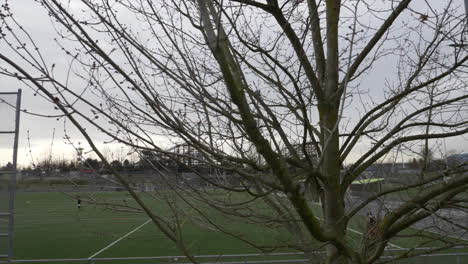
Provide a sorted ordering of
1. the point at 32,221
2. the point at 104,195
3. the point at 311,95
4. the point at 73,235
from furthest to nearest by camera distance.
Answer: the point at 32,221 → the point at 73,235 → the point at 311,95 → the point at 104,195

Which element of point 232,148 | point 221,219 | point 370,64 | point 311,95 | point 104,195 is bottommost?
point 221,219

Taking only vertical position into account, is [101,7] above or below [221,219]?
above

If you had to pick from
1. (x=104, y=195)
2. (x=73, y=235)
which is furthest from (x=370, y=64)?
(x=73, y=235)

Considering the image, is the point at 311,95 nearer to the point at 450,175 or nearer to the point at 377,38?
the point at 377,38

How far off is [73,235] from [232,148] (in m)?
24.0

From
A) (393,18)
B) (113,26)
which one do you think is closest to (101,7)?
(113,26)

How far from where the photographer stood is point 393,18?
3088 mm

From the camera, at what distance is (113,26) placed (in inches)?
90.3

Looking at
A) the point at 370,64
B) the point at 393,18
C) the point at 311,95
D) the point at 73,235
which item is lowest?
the point at 73,235

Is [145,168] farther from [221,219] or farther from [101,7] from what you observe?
[101,7]

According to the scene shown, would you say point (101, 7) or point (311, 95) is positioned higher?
point (101, 7)

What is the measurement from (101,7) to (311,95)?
1644mm

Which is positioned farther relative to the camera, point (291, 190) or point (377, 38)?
point (377, 38)

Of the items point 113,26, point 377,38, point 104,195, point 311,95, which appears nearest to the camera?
point 113,26
